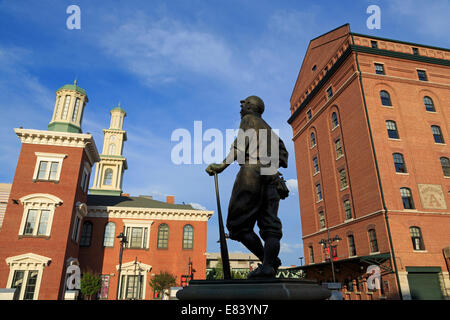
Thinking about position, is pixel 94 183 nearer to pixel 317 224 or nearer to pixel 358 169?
pixel 317 224

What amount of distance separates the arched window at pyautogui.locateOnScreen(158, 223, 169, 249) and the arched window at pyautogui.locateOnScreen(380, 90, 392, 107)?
A: 26587 mm

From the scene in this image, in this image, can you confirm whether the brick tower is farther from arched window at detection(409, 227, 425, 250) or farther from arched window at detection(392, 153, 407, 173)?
arched window at detection(409, 227, 425, 250)

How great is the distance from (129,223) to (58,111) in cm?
1433

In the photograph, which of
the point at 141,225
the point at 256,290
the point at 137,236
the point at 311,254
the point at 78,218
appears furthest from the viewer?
the point at 141,225

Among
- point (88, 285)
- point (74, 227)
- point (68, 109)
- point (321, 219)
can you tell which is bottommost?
point (88, 285)

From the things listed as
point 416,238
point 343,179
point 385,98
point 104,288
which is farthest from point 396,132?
point 104,288

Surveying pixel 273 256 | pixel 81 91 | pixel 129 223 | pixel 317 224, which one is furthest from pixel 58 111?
pixel 273 256

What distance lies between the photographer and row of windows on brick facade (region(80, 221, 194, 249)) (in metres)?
32.0

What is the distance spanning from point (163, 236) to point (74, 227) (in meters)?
9.87

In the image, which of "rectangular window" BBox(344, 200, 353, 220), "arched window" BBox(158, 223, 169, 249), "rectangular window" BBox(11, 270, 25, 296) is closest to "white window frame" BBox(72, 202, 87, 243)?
"rectangular window" BBox(11, 270, 25, 296)

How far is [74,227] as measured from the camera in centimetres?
2717

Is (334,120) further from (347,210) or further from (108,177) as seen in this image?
(108,177)

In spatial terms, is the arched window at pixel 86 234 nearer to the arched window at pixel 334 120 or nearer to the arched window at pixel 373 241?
the arched window at pixel 373 241

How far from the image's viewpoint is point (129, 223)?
33281 millimetres
